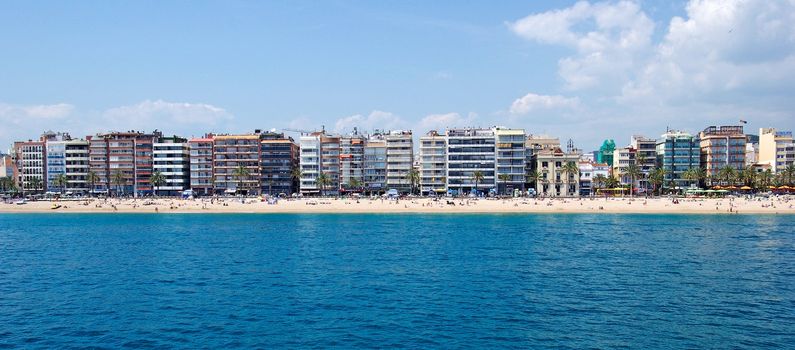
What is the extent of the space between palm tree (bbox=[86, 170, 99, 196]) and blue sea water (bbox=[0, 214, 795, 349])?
3001 inches

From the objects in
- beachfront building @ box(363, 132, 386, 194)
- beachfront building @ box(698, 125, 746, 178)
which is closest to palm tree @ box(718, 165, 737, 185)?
beachfront building @ box(698, 125, 746, 178)

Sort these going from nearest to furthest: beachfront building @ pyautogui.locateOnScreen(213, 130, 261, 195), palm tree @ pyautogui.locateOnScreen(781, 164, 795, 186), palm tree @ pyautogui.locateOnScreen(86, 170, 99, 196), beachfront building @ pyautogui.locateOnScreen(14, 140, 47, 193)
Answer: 1. palm tree @ pyautogui.locateOnScreen(781, 164, 795, 186)
2. palm tree @ pyautogui.locateOnScreen(86, 170, 99, 196)
3. beachfront building @ pyautogui.locateOnScreen(213, 130, 261, 195)
4. beachfront building @ pyautogui.locateOnScreen(14, 140, 47, 193)

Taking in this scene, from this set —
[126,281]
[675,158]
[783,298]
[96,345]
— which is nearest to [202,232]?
[126,281]

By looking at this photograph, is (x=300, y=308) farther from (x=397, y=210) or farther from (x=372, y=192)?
(x=372, y=192)

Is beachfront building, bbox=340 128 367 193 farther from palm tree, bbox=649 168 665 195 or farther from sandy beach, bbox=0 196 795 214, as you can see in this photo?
palm tree, bbox=649 168 665 195

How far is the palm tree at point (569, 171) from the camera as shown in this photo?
131750mm

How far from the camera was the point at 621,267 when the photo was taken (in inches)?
1725

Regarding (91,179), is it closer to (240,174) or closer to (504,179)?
(240,174)

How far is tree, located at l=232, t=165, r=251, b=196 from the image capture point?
443 ft

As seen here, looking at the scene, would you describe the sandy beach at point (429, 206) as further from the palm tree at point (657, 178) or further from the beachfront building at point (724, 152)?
the beachfront building at point (724, 152)

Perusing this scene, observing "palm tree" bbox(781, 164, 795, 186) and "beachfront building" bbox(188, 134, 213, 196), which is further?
"beachfront building" bbox(188, 134, 213, 196)

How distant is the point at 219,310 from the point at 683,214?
84866 millimetres

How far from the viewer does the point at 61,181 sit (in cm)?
14050

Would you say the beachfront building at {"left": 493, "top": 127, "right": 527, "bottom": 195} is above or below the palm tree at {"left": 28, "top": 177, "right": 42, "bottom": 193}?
above
